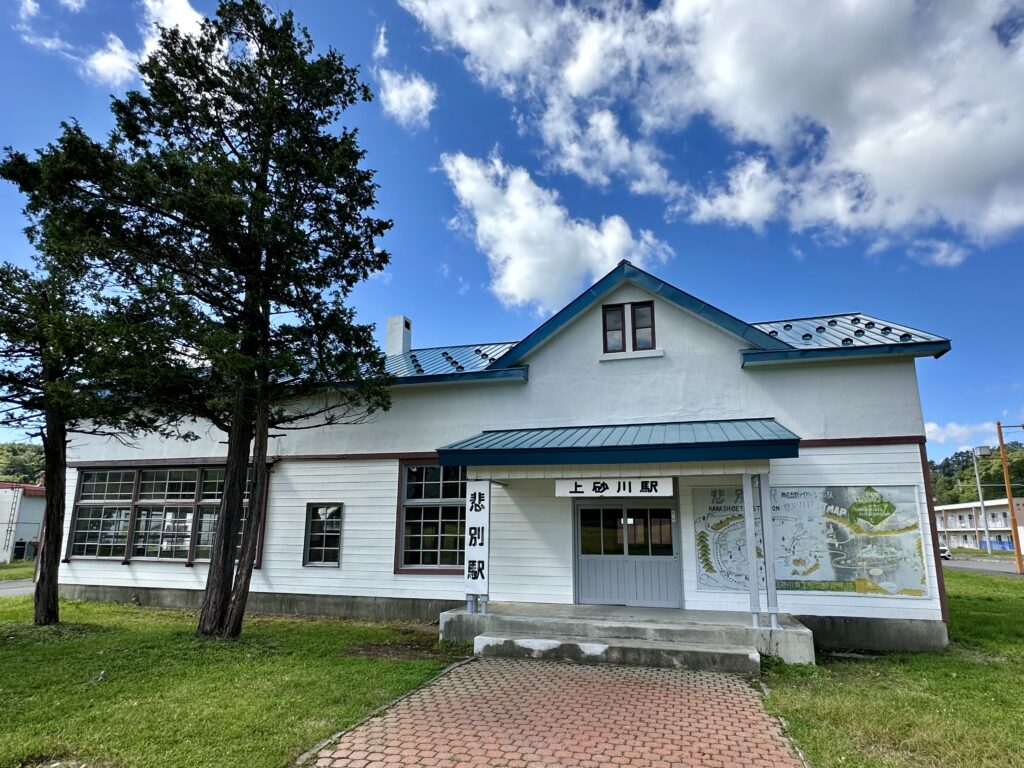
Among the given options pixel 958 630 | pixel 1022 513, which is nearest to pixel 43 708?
pixel 958 630

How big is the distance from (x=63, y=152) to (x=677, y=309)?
9.94 m

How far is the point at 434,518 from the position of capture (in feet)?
39.2

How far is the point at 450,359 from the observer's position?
539 inches

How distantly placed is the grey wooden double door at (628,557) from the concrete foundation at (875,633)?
2263 mm

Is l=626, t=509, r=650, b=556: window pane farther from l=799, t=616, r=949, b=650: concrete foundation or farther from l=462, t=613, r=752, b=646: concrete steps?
l=799, t=616, r=949, b=650: concrete foundation

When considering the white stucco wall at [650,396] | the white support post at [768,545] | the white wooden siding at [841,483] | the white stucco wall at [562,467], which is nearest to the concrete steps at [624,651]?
the white support post at [768,545]

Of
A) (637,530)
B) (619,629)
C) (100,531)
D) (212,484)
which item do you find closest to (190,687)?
(619,629)

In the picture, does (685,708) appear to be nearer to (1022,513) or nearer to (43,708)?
(43,708)

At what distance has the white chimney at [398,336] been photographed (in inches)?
592

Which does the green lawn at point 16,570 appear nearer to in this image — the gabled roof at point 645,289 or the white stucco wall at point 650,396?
the white stucco wall at point 650,396

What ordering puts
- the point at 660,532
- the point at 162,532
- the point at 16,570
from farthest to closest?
the point at 16,570
the point at 162,532
the point at 660,532

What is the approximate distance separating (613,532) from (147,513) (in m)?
10.9

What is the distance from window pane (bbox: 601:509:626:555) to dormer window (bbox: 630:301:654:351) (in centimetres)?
311

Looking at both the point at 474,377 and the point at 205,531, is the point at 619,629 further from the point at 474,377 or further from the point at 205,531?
the point at 205,531
